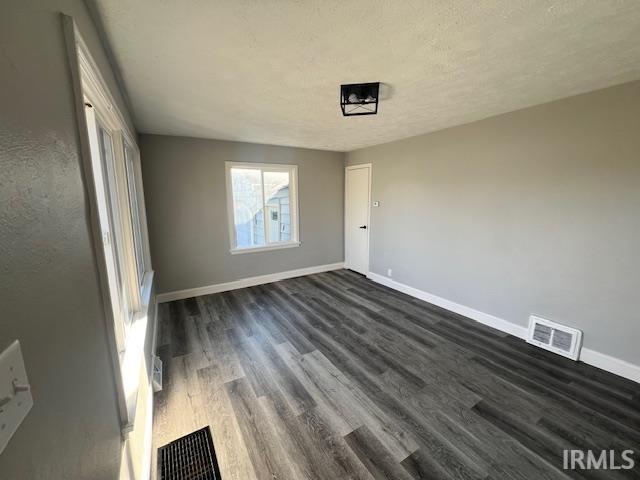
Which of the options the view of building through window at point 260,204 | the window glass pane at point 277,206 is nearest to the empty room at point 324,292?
the view of building through window at point 260,204

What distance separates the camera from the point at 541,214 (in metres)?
2.54

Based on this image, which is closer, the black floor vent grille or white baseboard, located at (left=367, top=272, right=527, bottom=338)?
the black floor vent grille

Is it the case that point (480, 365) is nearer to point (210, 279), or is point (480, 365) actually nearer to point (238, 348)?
point (238, 348)

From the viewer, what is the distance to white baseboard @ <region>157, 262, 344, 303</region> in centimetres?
376

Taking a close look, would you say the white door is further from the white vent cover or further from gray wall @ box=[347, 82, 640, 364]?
the white vent cover

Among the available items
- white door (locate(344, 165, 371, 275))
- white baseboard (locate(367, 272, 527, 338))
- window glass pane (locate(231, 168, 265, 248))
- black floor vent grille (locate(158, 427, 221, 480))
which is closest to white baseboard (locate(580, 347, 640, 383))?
white baseboard (locate(367, 272, 527, 338))

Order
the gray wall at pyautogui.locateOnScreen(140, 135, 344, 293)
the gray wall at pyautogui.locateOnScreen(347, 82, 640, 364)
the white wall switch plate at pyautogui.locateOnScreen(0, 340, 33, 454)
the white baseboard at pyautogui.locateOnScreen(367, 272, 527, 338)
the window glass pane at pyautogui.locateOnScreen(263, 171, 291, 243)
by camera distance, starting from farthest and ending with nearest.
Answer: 1. the window glass pane at pyautogui.locateOnScreen(263, 171, 291, 243)
2. the gray wall at pyautogui.locateOnScreen(140, 135, 344, 293)
3. the white baseboard at pyautogui.locateOnScreen(367, 272, 527, 338)
4. the gray wall at pyautogui.locateOnScreen(347, 82, 640, 364)
5. the white wall switch plate at pyautogui.locateOnScreen(0, 340, 33, 454)

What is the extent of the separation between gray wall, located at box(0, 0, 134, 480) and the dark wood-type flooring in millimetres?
1057

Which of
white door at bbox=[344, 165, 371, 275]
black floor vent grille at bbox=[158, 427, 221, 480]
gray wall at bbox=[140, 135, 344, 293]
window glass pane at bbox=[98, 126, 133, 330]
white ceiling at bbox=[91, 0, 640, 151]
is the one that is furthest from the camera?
white door at bbox=[344, 165, 371, 275]

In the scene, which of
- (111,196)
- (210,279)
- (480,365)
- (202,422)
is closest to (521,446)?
(480,365)

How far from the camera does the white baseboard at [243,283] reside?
3.76m

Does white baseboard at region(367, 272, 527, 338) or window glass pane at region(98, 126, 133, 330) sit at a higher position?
window glass pane at region(98, 126, 133, 330)

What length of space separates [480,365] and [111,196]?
128 inches

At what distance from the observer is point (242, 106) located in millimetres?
2438
